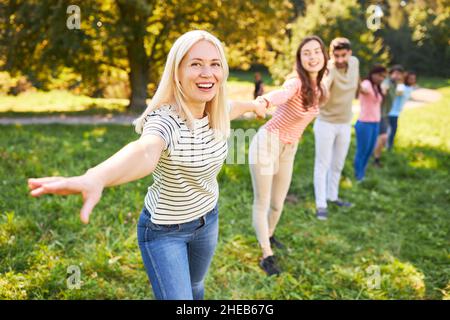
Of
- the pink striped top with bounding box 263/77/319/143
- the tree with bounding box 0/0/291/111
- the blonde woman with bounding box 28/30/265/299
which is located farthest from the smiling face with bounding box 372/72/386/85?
the tree with bounding box 0/0/291/111

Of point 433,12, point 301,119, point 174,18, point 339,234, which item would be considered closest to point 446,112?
point 174,18

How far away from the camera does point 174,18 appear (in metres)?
13.4

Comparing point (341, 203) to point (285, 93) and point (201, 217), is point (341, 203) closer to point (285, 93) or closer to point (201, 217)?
point (285, 93)

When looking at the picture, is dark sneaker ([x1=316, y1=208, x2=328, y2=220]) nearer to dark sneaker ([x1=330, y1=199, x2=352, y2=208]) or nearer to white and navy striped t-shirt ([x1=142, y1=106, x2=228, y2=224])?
dark sneaker ([x1=330, y1=199, x2=352, y2=208])

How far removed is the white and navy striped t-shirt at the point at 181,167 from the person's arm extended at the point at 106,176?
0.12 metres

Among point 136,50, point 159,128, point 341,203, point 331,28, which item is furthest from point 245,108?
point 331,28

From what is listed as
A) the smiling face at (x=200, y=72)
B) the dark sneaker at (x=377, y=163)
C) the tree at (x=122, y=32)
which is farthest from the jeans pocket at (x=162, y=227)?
the tree at (x=122, y=32)

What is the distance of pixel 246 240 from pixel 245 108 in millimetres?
1828

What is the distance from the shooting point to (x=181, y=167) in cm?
203

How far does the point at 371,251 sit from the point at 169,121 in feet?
10.1

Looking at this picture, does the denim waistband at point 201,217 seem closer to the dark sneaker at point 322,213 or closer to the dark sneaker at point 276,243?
the dark sneaker at point 276,243

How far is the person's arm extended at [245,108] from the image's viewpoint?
2.71 metres

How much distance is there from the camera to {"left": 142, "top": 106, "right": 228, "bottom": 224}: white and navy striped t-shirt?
6.47ft

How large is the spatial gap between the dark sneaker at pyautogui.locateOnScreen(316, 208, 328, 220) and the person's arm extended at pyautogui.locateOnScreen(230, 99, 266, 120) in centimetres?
231
